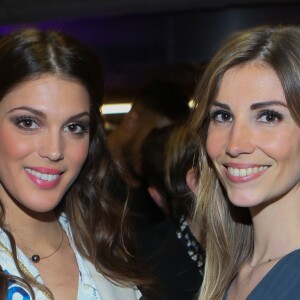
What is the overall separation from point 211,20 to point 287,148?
354cm

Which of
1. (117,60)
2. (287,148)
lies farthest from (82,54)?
(117,60)

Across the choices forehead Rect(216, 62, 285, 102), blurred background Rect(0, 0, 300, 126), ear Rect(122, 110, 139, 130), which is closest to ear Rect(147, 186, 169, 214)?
ear Rect(122, 110, 139, 130)

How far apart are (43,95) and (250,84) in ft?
2.01

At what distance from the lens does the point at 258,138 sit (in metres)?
1.92

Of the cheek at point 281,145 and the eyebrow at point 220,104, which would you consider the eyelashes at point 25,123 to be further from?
the cheek at point 281,145

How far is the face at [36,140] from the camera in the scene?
210 cm

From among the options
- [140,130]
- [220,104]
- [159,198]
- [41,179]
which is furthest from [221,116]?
[140,130]

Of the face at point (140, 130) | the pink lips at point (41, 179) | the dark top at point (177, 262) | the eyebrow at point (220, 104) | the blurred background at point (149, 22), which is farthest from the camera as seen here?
the blurred background at point (149, 22)

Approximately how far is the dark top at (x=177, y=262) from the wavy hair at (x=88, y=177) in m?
0.29

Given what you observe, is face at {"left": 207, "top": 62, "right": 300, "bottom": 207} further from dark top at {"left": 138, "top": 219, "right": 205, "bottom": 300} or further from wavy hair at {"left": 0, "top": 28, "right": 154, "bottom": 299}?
dark top at {"left": 138, "top": 219, "right": 205, "bottom": 300}

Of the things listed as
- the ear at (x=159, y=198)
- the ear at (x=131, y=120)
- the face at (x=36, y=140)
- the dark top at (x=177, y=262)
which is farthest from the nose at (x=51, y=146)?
the ear at (x=131, y=120)

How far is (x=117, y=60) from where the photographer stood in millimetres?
5922

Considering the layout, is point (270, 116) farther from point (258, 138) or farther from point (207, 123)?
point (207, 123)

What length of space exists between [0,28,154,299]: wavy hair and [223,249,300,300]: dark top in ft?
1.68
